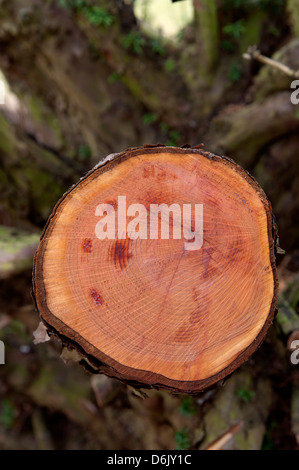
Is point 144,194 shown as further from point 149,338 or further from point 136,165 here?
point 149,338

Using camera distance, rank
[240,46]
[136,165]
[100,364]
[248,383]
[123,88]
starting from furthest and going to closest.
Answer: [123,88]
[240,46]
[248,383]
[136,165]
[100,364]

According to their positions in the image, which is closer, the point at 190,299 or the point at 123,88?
the point at 190,299

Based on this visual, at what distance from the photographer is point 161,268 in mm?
1471

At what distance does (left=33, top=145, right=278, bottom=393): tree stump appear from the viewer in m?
1.44

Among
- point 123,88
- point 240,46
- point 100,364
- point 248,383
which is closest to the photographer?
point 100,364

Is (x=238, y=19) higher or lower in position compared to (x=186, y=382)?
higher

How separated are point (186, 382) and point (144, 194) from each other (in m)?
0.76

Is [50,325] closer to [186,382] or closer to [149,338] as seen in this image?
[149,338]

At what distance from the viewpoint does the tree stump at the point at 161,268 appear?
1.44 m

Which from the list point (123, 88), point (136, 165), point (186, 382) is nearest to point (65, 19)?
point (123, 88)

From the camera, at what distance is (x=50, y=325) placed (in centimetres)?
144

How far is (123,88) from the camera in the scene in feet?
12.2

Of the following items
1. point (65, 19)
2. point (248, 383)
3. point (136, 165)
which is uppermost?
point (65, 19)

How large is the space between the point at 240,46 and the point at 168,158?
2451mm
